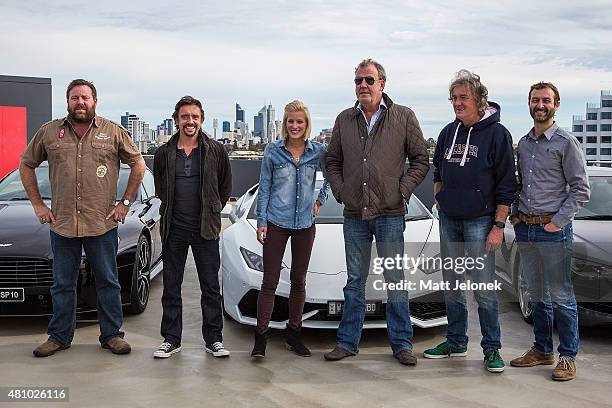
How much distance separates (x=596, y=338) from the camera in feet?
16.7

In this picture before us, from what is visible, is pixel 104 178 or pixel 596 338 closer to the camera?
pixel 104 178

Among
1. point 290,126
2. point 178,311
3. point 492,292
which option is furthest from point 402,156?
point 178,311

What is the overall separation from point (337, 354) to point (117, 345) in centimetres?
157

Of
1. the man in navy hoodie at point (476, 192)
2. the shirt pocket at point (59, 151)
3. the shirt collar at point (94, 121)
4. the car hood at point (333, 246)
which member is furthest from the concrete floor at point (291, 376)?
the shirt collar at point (94, 121)

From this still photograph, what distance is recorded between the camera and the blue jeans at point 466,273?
4293 millimetres

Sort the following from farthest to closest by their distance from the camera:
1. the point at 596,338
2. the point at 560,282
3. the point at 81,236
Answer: the point at 596,338, the point at 81,236, the point at 560,282

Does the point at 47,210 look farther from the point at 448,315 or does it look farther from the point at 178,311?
the point at 448,315

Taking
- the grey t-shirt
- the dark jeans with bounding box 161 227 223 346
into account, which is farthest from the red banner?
the grey t-shirt

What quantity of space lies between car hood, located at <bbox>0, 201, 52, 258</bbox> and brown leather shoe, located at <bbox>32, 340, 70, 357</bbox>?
0.68 meters

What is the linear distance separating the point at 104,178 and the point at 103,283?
77cm

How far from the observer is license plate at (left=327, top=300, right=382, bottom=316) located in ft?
15.4

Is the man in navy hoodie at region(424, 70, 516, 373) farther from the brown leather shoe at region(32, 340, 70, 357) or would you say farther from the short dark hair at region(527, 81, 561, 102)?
the brown leather shoe at region(32, 340, 70, 357)

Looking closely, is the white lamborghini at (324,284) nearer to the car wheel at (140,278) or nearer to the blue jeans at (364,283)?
the blue jeans at (364,283)

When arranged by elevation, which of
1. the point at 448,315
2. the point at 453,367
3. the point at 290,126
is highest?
the point at 290,126
